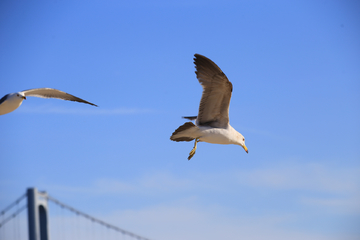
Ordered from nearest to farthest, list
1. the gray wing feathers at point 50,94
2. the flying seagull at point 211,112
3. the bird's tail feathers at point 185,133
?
the bird's tail feathers at point 185,133, the flying seagull at point 211,112, the gray wing feathers at point 50,94

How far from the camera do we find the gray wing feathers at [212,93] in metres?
7.06

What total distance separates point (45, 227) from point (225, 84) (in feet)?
18.9

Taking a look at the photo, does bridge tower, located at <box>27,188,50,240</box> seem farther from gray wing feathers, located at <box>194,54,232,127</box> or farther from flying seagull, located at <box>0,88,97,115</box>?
gray wing feathers, located at <box>194,54,232,127</box>

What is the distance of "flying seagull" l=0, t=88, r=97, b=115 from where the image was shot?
8227 millimetres

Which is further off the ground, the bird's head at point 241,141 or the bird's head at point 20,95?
the bird's head at point 20,95

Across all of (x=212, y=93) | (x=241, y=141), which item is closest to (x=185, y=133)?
(x=212, y=93)

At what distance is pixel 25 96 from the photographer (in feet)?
28.0

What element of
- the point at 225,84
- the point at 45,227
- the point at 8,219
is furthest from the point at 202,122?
the point at 8,219

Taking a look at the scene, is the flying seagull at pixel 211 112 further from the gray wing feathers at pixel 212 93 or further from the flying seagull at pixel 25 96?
the flying seagull at pixel 25 96

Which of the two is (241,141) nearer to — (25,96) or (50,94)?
(25,96)

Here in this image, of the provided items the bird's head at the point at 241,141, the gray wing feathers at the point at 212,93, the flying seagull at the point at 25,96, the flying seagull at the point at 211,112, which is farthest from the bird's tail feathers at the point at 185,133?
the flying seagull at the point at 25,96

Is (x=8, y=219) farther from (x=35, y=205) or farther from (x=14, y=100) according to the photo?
(x=14, y=100)

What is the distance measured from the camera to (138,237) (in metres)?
14.6

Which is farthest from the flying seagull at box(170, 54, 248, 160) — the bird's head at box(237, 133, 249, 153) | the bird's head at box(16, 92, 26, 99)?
the bird's head at box(16, 92, 26, 99)
